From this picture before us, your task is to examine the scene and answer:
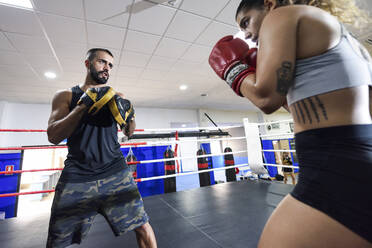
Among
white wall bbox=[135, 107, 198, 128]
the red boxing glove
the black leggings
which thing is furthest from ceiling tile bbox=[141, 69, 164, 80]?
the black leggings

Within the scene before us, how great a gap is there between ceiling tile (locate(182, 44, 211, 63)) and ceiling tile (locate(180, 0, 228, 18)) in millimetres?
742

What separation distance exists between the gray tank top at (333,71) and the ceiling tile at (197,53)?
9.27 feet

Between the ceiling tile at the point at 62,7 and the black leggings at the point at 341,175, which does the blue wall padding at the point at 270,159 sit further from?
the ceiling tile at the point at 62,7

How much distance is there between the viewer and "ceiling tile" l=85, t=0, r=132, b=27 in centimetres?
201

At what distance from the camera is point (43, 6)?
6.51 feet

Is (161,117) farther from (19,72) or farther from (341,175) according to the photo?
(341,175)

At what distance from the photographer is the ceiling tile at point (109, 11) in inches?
79.2

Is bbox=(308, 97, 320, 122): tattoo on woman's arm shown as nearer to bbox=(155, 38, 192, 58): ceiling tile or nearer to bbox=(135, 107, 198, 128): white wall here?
bbox=(155, 38, 192, 58): ceiling tile

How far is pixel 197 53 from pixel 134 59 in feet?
3.93

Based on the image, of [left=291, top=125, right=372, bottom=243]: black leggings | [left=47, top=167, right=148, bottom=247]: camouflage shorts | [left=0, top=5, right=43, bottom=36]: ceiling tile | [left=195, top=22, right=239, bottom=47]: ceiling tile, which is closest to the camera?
[left=291, top=125, right=372, bottom=243]: black leggings

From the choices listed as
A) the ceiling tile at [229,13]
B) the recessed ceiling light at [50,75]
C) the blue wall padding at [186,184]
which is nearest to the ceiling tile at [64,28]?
the recessed ceiling light at [50,75]

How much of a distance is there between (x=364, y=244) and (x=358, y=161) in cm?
16

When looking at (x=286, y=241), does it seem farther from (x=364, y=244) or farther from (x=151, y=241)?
(x=151, y=241)

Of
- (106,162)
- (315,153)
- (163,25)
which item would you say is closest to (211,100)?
(163,25)
